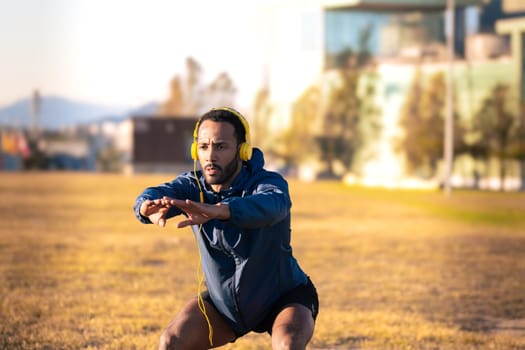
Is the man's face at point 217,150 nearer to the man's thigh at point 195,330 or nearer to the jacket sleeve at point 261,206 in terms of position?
the jacket sleeve at point 261,206

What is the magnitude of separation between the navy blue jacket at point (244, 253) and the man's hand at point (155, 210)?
5.3 inches

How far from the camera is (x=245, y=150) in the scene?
5.61 m

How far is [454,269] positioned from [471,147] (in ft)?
193

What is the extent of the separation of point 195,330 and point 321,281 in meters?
8.84

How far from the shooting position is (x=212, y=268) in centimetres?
586

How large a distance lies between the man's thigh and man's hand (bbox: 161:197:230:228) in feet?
3.19

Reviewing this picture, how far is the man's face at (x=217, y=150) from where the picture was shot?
18.2 ft

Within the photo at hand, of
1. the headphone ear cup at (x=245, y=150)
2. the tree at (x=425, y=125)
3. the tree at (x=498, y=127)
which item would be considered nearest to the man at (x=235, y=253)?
the headphone ear cup at (x=245, y=150)

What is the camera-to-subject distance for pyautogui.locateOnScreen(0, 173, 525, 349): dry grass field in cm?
977

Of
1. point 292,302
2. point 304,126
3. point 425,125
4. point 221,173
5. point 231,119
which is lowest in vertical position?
point 304,126

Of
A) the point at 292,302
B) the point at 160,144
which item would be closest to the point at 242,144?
the point at 292,302

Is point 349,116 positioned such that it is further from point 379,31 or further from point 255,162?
point 255,162

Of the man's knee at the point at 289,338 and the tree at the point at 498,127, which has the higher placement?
the man's knee at the point at 289,338

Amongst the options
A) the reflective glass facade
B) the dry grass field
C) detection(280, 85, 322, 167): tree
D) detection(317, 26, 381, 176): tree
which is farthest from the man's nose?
the reflective glass facade
